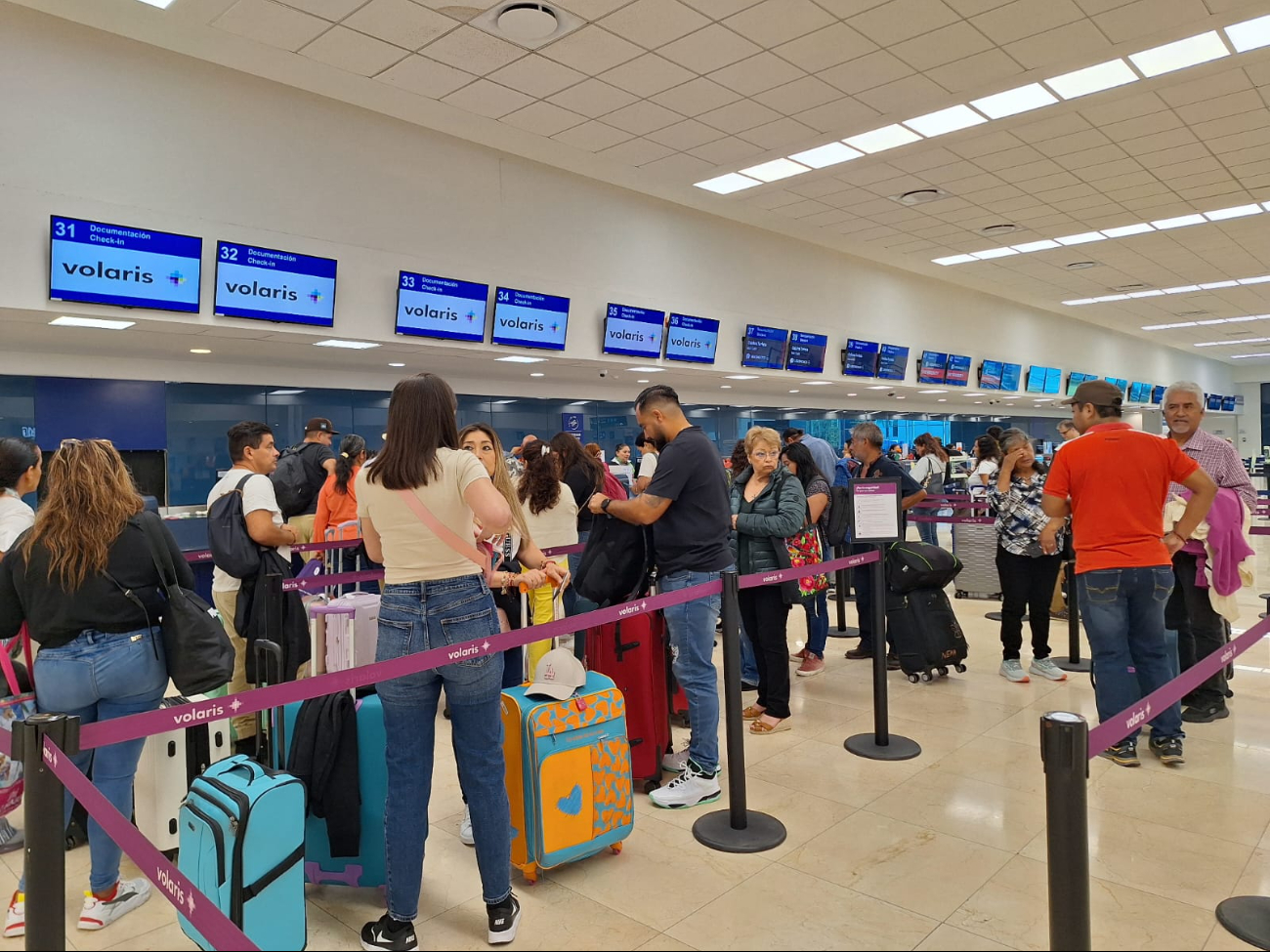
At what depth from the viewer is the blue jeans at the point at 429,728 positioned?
2297mm

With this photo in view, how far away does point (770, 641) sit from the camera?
13.1ft

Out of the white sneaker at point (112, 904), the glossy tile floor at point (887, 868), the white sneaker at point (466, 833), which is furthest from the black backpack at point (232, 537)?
the white sneaker at point (466, 833)

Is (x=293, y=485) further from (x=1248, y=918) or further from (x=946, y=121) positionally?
(x=946, y=121)

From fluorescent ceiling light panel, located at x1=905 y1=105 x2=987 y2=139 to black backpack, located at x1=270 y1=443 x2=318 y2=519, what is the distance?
508cm

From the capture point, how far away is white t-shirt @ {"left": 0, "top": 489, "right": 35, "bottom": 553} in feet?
9.66

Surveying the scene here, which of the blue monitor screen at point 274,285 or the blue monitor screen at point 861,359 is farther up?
the blue monitor screen at point 861,359

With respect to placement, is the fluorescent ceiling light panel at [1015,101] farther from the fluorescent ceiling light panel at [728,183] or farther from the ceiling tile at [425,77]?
the ceiling tile at [425,77]

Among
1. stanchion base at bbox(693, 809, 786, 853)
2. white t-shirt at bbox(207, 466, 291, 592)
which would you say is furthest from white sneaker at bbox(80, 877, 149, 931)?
stanchion base at bbox(693, 809, 786, 853)

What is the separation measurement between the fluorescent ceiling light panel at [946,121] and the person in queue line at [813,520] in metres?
3.06

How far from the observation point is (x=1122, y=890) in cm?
254

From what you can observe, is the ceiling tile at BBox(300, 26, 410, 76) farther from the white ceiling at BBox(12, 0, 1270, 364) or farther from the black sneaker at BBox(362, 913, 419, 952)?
the black sneaker at BBox(362, 913, 419, 952)

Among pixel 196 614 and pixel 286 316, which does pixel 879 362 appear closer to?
pixel 286 316

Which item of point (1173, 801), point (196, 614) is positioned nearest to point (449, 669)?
point (196, 614)

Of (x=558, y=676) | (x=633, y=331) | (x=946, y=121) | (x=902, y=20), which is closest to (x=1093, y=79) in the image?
(x=946, y=121)
